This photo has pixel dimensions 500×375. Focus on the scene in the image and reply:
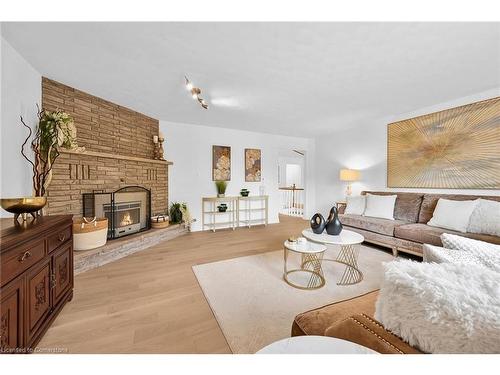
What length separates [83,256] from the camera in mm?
2344

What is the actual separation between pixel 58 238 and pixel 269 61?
244cm

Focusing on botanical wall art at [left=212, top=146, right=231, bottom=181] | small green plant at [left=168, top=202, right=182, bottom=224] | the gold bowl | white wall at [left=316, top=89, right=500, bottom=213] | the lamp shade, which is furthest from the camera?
botanical wall art at [left=212, top=146, right=231, bottom=181]

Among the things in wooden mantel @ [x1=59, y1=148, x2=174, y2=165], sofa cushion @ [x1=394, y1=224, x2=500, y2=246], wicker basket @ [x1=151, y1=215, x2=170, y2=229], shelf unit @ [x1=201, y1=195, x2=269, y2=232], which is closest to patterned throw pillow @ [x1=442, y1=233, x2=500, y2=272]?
sofa cushion @ [x1=394, y1=224, x2=500, y2=246]

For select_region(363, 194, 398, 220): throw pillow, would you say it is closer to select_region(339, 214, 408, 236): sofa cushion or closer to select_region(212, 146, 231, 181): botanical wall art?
select_region(339, 214, 408, 236): sofa cushion

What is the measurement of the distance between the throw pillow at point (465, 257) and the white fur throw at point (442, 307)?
0.49 feet

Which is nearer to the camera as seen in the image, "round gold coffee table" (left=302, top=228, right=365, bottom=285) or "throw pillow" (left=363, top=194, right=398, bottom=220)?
"round gold coffee table" (left=302, top=228, right=365, bottom=285)

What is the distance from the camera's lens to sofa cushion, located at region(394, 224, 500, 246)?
234 centimetres

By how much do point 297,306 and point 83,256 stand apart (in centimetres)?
244

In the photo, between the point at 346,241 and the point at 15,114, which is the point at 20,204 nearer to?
the point at 15,114

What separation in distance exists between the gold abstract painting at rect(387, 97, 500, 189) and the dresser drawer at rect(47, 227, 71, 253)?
4.80 meters

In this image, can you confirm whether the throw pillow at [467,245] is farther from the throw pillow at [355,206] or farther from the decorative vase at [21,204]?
the throw pillow at [355,206]

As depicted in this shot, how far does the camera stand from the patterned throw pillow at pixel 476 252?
2.74 feet

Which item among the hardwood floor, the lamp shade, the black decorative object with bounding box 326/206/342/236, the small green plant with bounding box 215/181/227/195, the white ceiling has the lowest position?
the hardwood floor
